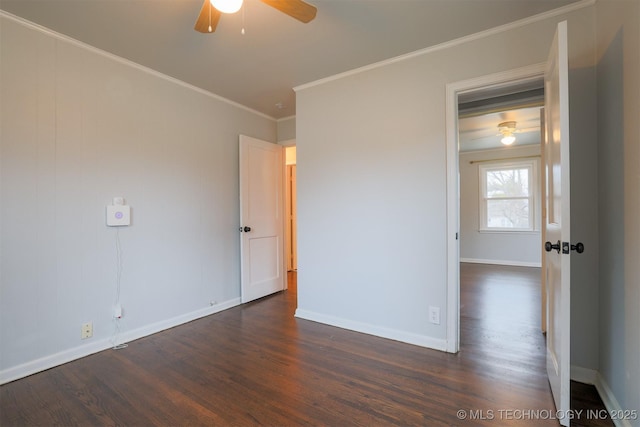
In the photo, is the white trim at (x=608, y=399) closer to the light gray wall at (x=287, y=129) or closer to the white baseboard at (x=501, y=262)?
Answer: the light gray wall at (x=287, y=129)

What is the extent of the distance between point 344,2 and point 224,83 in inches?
65.8

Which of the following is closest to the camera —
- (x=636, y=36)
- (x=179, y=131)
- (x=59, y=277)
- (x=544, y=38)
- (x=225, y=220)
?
(x=636, y=36)

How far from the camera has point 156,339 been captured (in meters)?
2.74

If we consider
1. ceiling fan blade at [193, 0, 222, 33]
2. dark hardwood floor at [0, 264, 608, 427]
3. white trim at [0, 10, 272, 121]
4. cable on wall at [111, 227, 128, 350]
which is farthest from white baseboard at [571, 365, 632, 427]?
white trim at [0, 10, 272, 121]

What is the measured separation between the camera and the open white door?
375 centimetres

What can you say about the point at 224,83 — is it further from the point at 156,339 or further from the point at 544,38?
the point at 544,38

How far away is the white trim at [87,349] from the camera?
6.81 ft

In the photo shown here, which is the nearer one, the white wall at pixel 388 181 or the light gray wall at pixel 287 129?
the white wall at pixel 388 181

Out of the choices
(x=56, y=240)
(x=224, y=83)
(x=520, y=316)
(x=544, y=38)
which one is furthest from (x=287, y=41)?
(x=520, y=316)

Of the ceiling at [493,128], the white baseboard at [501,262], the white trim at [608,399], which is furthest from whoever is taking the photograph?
Result: the white baseboard at [501,262]

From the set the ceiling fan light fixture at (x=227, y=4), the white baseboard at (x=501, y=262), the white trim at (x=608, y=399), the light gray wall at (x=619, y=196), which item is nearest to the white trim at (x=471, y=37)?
the light gray wall at (x=619, y=196)

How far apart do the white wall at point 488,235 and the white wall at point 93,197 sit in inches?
222

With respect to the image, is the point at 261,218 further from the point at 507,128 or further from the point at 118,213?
the point at 507,128

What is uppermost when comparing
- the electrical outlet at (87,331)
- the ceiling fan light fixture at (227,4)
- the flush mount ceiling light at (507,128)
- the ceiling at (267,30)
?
the ceiling at (267,30)
